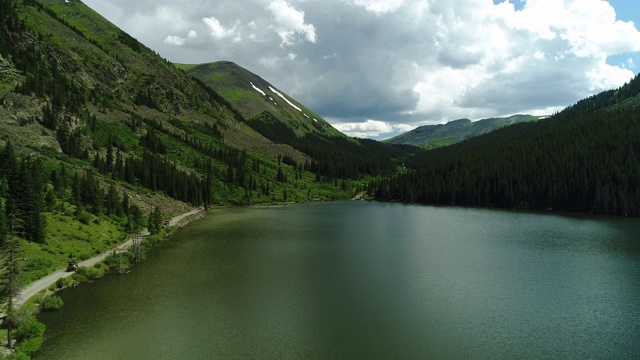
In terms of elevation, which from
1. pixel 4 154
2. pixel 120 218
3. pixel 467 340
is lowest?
pixel 467 340

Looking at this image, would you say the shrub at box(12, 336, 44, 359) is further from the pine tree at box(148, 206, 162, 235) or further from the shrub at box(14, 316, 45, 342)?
the pine tree at box(148, 206, 162, 235)

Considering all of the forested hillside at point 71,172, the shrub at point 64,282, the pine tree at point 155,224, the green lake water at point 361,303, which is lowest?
the green lake water at point 361,303

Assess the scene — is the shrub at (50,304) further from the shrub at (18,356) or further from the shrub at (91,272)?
the shrub at (18,356)

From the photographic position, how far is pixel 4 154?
7956 centimetres

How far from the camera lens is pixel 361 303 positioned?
4697 cm

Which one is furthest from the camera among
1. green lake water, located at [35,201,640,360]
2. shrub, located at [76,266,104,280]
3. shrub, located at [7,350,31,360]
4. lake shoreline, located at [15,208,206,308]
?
shrub, located at [76,266,104,280]

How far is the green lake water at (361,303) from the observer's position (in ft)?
116

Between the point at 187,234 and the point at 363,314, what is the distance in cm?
6437

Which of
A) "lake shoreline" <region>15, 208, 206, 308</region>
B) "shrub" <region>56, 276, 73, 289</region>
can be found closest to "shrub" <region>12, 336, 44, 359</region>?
"lake shoreline" <region>15, 208, 206, 308</region>

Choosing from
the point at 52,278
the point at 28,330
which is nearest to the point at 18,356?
the point at 28,330

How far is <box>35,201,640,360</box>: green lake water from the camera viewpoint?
116 feet

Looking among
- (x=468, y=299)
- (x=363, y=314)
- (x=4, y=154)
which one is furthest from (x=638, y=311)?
(x=4, y=154)

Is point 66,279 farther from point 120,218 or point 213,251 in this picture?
point 120,218

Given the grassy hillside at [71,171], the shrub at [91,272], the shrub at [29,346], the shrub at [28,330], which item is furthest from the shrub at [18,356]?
the shrub at [91,272]
